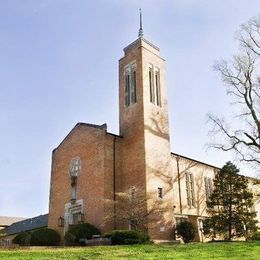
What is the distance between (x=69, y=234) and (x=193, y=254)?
1411 centimetres

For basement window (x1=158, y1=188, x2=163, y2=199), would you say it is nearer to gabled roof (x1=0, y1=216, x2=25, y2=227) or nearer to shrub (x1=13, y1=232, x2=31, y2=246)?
shrub (x1=13, y1=232, x2=31, y2=246)

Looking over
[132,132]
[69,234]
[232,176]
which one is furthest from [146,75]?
[69,234]

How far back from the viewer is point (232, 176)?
2925 centimetres

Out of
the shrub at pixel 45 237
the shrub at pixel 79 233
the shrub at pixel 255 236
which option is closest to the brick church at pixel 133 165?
the shrub at pixel 79 233

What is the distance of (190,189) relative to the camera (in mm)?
33781

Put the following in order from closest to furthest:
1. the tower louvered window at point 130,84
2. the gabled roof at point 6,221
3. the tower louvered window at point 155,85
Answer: the tower louvered window at point 155,85
the tower louvered window at point 130,84
the gabled roof at point 6,221

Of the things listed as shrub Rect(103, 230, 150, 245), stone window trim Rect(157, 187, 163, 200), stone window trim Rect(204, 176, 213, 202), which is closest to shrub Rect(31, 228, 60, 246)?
stone window trim Rect(157, 187, 163, 200)

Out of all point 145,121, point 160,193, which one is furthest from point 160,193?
point 145,121

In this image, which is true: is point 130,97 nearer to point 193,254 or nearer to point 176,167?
point 176,167

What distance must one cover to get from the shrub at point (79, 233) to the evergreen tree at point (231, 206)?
8.41m

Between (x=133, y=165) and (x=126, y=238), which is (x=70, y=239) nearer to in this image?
(x=126, y=238)

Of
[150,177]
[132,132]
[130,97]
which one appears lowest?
[150,177]

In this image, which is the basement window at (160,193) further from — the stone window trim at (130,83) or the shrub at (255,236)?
the stone window trim at (130,83)

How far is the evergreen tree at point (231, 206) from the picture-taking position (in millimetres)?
28266
